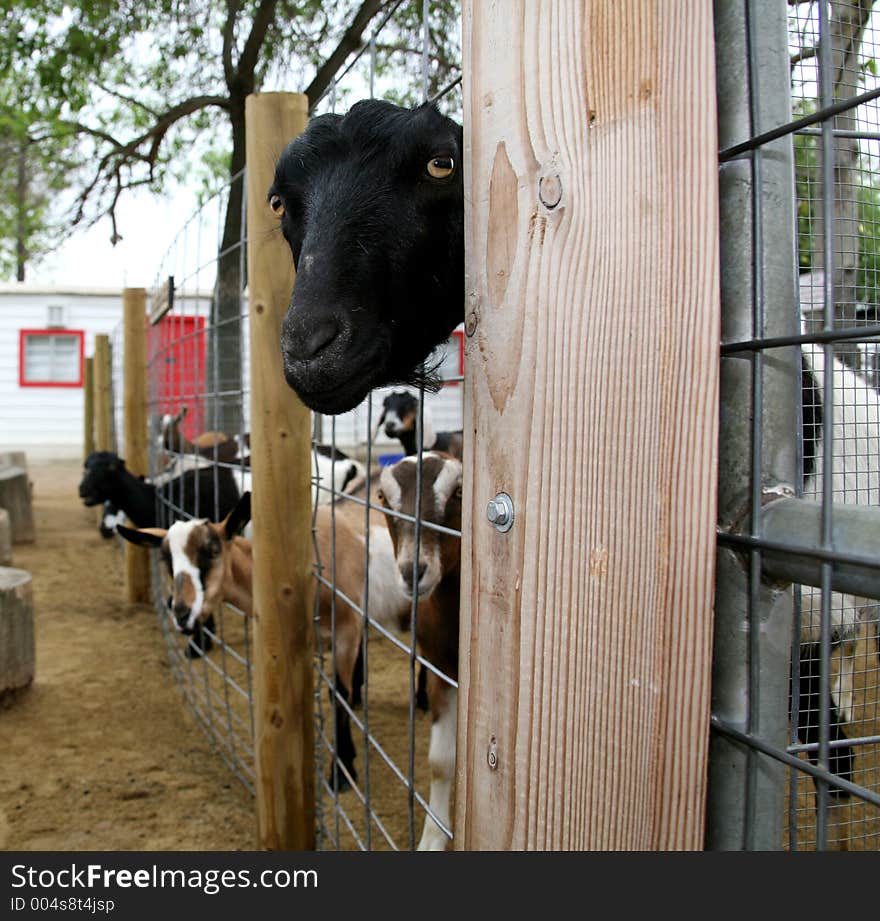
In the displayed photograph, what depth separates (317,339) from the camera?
157cm

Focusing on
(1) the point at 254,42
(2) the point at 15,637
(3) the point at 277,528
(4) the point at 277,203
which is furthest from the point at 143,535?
(1) the point at 254,42

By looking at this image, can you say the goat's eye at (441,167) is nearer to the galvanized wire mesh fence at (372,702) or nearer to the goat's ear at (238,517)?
the galvanized wire mesh fence at (372,702)

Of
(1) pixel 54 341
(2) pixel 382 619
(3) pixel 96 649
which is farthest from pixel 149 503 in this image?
(1) pixel 54 341

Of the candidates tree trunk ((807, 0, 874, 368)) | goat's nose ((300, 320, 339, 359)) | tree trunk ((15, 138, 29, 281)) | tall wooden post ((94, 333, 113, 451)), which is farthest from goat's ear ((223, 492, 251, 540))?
tree trunk ((15, 138, 29, 281))

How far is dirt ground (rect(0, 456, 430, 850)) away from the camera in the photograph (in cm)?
347

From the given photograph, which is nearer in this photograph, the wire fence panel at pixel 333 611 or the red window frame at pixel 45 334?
the wire fence panel at pixel 333 611

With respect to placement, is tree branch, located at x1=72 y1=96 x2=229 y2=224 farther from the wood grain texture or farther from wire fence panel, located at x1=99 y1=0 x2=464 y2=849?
the wood grain texture

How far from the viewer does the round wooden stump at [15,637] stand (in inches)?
185

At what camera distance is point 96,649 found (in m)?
6.06

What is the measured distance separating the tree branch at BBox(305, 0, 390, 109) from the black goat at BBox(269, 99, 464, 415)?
783cm

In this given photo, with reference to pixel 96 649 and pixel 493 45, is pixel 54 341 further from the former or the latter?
pixel 493 45

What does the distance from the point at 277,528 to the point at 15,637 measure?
294cm

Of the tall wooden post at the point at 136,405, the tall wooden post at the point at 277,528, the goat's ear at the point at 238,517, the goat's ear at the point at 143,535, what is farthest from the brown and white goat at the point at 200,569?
the tall wooden post at the point at 136,405

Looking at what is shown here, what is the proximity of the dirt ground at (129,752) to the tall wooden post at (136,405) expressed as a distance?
404mm
